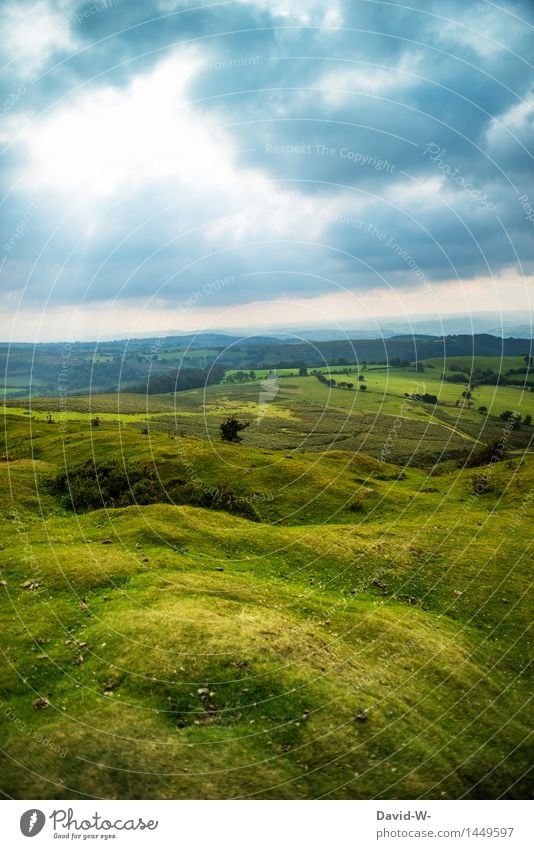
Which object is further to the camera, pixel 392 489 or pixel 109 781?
pixel 392 489

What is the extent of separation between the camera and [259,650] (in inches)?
753

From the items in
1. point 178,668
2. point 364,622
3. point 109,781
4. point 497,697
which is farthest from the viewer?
point 364,622

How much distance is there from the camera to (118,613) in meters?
21.3

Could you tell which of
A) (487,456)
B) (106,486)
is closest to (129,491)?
(106,486)

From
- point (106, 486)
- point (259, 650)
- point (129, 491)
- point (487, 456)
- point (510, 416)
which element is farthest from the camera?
point (510, 416)

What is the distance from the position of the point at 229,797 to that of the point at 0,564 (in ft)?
58.0

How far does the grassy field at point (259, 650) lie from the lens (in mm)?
14914

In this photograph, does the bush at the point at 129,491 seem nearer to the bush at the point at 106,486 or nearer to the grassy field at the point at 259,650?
the bush at the point at 106,486

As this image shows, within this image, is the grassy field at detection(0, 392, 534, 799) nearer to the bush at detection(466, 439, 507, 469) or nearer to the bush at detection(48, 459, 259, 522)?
the bush at detection(48, 459, 259, 522)

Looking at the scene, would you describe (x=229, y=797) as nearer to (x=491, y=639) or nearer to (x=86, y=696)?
(x=86, y=696)

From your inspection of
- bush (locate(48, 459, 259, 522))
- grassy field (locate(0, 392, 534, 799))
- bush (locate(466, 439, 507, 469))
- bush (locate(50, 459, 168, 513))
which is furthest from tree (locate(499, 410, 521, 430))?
bush (locate(50, 459, 168, 513))

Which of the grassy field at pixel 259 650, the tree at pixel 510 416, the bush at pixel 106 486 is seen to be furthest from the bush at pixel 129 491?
the tree at pixel 510 416

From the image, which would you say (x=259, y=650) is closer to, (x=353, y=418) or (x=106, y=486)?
(x=106, y=486)

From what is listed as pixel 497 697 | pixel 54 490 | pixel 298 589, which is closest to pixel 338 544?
pixel 298 589
